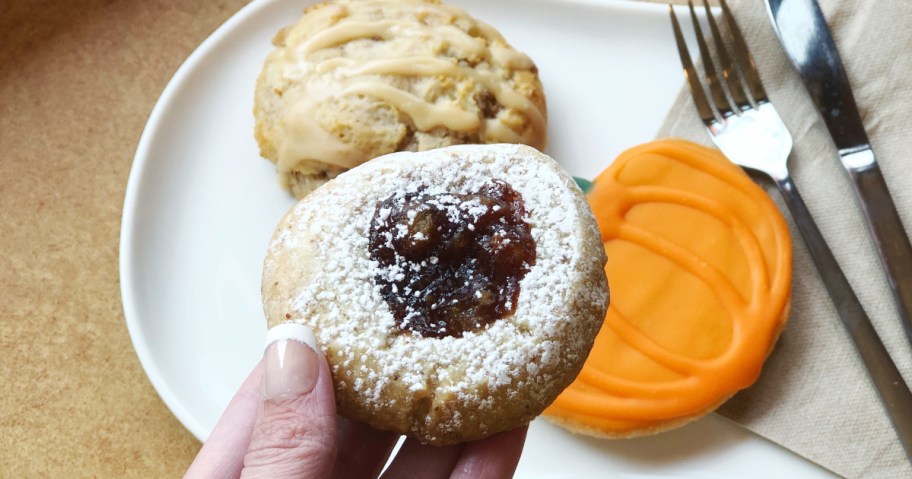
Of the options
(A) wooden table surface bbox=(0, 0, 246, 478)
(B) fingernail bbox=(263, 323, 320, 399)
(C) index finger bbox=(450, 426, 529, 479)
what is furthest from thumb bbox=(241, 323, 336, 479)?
(A) wooden table surface bbox=(0, 0, 246, 478)

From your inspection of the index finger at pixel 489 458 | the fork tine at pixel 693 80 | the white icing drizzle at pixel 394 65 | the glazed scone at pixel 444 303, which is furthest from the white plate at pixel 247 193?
the glazed scone at pixel 444 303

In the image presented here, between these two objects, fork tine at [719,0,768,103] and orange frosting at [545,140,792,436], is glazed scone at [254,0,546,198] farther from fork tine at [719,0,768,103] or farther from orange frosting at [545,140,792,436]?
fork tine at [719,0,768,103]

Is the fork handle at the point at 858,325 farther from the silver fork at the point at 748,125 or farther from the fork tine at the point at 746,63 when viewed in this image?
the fork tine at the point at 746,63

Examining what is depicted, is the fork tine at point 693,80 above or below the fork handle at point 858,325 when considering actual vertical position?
above

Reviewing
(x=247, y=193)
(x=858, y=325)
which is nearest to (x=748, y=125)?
(x=858, y=325)

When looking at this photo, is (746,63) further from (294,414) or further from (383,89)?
(294,414)

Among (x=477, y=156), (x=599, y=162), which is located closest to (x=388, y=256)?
(x=477, y=156)
